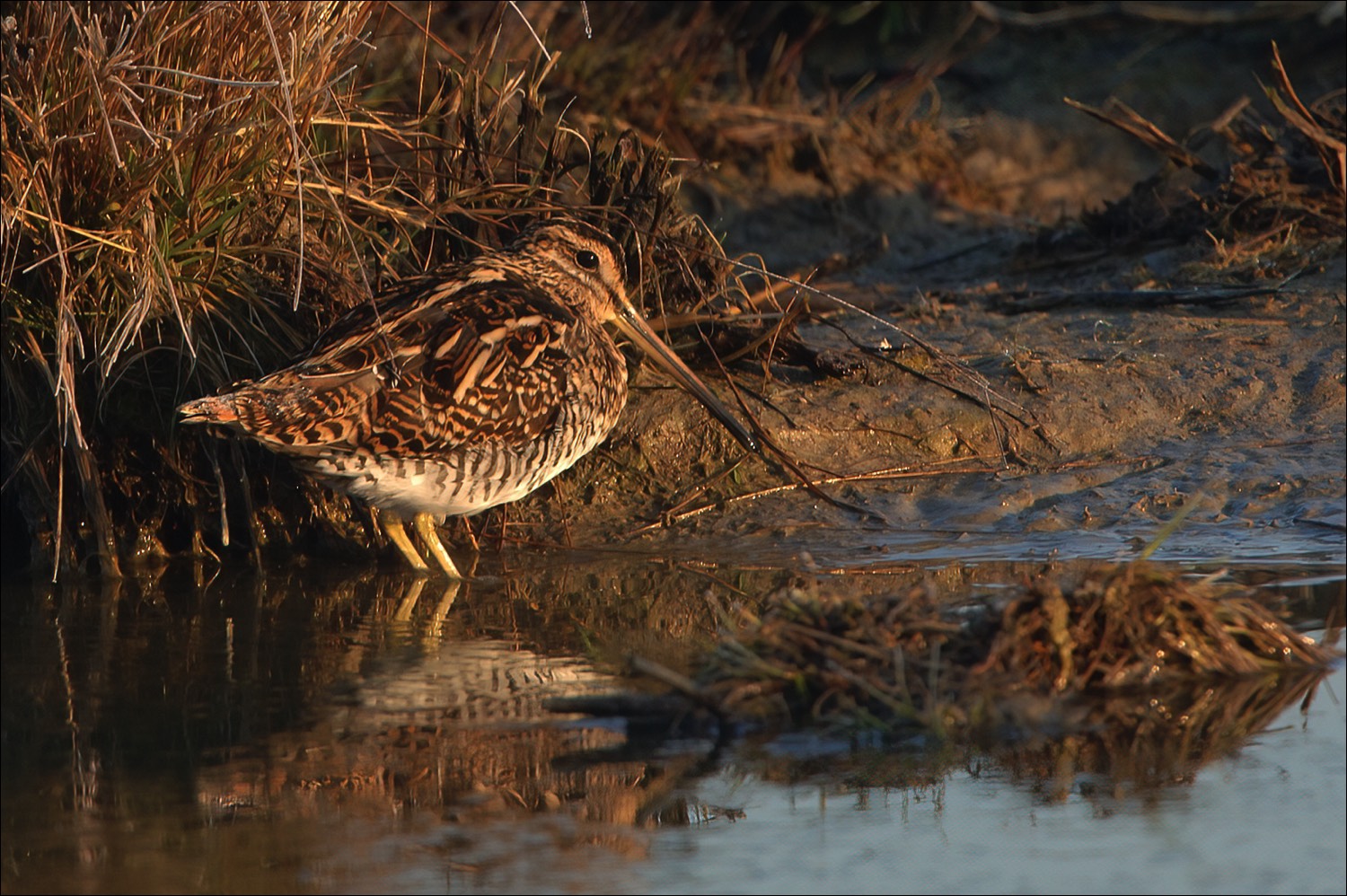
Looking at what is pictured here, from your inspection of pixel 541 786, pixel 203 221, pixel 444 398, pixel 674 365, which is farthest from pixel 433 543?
pixel 541 786

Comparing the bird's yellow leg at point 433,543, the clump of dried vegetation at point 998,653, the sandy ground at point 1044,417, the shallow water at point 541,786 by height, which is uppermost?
the sandy ground at point 1044,417

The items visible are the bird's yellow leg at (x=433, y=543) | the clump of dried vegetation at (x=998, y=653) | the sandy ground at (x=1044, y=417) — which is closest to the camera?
the clump of dried vegetation at (x=998, y=653)

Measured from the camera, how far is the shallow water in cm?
288

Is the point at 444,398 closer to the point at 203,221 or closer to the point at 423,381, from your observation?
the point at 423,381

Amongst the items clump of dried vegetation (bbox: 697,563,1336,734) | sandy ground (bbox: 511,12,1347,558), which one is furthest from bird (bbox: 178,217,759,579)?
clump of dried vegetation (bbox: 697,563,1336,734)

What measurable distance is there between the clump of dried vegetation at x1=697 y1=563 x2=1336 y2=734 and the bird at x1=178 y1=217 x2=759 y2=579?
1.25m

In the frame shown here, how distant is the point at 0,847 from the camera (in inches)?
120

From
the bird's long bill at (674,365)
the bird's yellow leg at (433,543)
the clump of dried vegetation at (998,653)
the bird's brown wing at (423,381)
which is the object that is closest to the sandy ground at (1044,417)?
the bird's long bill at (674,365)

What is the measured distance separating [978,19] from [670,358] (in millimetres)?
4840

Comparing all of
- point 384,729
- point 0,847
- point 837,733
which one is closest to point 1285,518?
point 837,733

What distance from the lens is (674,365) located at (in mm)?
5332

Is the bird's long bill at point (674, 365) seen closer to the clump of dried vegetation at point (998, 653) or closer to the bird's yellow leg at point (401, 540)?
the bird's yellow leg at point (401, 540)

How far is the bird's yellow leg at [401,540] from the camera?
5.04 metres

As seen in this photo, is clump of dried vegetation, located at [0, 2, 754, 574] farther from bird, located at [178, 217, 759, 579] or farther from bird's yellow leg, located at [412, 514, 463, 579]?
bird's yellow leg, located at [412, 514, 463, 579]
